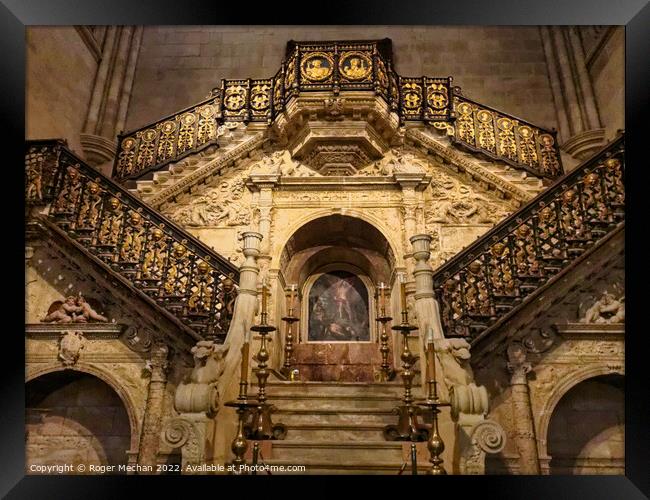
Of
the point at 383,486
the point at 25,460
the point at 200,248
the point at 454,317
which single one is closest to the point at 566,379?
the point at 454,317

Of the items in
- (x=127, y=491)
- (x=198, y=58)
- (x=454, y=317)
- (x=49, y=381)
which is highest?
(x=198, y=58)

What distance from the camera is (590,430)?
472 centimetres

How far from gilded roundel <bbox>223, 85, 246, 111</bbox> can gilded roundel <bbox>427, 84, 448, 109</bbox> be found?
2741mm

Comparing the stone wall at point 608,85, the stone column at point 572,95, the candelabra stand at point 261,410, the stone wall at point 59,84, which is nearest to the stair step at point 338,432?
the candelabra stand at point 261,410

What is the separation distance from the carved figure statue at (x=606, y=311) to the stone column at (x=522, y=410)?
28.2 inches

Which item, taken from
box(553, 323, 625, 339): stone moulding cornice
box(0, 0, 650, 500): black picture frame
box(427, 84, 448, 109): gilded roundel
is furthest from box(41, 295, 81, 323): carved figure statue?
box(427, 84, 448, 109): gilded roundel

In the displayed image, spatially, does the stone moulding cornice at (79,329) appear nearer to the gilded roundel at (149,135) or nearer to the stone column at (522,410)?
the gilded roundel at (149,135)

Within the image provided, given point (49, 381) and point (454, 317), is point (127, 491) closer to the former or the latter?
point (49, 381)

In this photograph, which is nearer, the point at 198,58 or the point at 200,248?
the point at 200,248

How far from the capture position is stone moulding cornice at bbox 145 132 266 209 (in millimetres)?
6855

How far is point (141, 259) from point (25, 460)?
1.99 metres

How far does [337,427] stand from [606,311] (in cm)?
272

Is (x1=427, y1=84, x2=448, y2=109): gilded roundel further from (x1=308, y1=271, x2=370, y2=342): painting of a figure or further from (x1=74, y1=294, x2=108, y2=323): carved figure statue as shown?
(x1=74, y1=294, x2=108, y2=323): carved figure statue

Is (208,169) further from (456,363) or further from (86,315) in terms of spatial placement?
(456,363)
